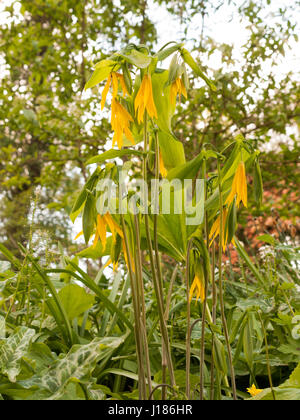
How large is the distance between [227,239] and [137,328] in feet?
0.71

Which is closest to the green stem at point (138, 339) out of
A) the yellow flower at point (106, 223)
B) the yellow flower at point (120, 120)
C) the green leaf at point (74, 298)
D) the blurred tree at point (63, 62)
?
the yellow flower at point (106, 223)

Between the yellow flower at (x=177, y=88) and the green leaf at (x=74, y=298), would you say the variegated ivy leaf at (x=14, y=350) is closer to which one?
the green leaf at (x=74, y=298)

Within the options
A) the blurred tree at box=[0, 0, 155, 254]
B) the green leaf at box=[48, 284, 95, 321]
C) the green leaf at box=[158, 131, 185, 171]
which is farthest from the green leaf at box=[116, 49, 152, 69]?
the blurred tree at box=[0, 0, 155, 254]

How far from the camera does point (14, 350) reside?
0.65 metres

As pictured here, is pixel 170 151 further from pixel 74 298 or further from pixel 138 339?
pixel 74 298

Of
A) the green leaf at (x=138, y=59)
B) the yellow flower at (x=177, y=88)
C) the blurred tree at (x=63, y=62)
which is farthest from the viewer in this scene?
the blurred tree at (x=63, y=62)

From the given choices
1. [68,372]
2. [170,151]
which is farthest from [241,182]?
[68,372]

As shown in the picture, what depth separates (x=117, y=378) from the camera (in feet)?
2.94

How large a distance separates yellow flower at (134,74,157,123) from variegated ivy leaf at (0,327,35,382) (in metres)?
0.42

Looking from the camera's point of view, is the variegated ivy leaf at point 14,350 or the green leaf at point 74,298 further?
the green leaf at point 74,298

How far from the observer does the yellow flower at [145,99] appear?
2.02 feet

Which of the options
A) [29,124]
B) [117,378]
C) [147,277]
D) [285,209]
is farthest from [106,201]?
[285,209]

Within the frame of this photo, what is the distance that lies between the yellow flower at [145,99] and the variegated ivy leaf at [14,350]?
0.42m

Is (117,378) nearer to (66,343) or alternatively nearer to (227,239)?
(66,343)
